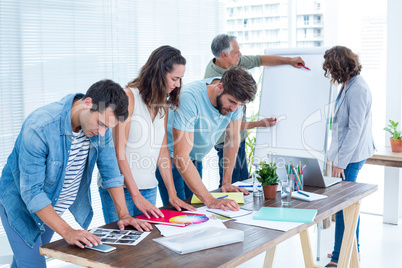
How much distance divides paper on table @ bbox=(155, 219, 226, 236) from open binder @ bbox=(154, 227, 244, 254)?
57mm

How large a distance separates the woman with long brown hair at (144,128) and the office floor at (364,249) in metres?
1.43

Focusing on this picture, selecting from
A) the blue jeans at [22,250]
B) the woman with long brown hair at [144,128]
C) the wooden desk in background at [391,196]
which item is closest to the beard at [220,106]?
the woman with long brown hair at [144,128]

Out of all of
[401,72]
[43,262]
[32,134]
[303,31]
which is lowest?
[43,262]

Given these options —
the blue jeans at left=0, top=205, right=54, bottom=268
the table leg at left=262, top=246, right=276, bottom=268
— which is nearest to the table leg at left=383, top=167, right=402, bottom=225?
the table leg at left=262, top=246, right=276, bottom=268

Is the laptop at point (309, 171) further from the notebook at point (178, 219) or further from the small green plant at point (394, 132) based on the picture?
the small green plant at point (394, 132)

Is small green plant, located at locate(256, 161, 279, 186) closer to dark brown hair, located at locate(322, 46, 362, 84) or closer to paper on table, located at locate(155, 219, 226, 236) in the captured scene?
paper on table, located at locate(155, 219, 226, 236)

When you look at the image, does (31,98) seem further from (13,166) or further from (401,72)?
(401,72)

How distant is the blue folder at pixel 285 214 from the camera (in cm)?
202

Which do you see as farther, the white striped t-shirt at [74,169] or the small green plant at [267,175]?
the small green plant at [267,175]

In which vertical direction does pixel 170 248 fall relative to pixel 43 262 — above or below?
above

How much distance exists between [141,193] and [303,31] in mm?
3500

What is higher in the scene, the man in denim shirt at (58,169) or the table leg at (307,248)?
the man in denim shirt at (58,169)

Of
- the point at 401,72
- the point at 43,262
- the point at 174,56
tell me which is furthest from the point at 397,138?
the point at 43,262

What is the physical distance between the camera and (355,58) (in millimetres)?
3092
